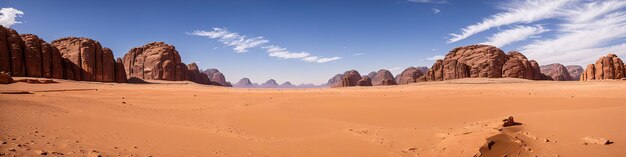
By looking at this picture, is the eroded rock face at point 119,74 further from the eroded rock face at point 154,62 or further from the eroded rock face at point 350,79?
the eroded rock face at point 350,79

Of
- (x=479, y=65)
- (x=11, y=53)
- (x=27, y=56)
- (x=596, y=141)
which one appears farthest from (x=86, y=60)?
(x=479, y=65)

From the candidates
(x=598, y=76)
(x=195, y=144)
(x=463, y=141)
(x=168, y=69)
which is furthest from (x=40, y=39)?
(x=598, y=76)

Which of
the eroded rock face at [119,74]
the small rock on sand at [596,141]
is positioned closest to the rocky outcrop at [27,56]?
the eroded rock face at [119,74]

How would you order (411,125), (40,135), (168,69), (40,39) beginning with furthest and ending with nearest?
(168,69)
(40,39)
(411,125)
(40,135)

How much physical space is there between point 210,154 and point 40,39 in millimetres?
55299

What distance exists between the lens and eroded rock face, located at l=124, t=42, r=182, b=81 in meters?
72.1

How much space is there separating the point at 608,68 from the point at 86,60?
8404 cm

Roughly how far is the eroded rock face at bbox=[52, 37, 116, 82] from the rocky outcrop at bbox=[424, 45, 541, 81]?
67776 mm

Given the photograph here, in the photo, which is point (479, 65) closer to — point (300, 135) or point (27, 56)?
point (300, 135)

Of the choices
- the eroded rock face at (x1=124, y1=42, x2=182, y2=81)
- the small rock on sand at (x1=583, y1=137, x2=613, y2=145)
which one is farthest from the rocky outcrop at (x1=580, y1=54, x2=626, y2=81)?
the eroded rock face at (x1=124, y1=42, x2=182, y2=81)

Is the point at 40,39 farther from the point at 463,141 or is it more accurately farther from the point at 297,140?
the point at 463,141

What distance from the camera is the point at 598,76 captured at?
50.3 metres

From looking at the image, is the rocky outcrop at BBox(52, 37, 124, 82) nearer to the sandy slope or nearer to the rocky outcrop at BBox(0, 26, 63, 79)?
the rocky outcrop at BBox(0, 26, 63, 79)

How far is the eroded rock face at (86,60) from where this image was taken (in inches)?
1943
